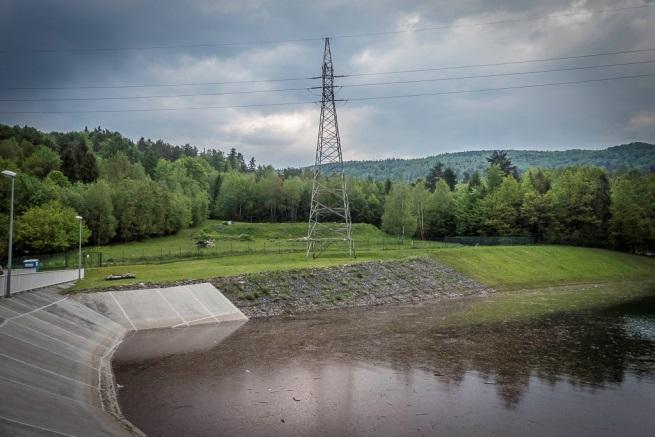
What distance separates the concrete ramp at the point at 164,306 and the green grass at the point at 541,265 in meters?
31.7

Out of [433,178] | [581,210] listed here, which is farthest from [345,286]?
[433,178]

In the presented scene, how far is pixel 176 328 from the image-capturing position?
33.4 meters

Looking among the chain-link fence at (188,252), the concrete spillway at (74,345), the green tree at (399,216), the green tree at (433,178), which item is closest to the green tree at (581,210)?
the chain-link fence at (188,252)

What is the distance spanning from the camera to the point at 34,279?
111ft

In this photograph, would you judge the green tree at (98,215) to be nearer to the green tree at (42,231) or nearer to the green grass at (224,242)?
the green grass at (224,242)

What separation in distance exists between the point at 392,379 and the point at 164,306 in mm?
21039

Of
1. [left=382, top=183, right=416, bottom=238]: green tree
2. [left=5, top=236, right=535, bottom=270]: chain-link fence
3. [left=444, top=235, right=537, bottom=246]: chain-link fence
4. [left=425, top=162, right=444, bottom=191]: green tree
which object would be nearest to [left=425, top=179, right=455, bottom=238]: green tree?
[left=382, top=183, right=416, bottom=238]: green tree

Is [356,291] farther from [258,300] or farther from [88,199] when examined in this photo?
[88,199]

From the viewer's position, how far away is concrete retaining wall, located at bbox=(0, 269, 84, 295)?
30789 millimetres

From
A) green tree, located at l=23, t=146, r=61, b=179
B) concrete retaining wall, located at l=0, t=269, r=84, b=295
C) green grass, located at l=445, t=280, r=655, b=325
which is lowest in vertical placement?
green grass, located at l=445, t=280, r=655, b=325

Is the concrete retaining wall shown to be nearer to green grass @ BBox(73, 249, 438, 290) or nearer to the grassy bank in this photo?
green grass @ BBox(73, 249, 438, 290)

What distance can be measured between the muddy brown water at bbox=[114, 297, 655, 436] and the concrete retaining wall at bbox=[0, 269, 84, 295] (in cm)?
876

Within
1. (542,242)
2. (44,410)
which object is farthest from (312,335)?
(542,242)

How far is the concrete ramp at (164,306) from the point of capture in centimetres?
3344
